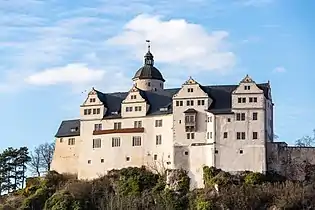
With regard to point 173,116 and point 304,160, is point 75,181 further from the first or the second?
point 304,160

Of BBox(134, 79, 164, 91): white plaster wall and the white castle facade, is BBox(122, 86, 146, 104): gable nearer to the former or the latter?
the white castle facade

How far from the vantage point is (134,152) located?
308 feet

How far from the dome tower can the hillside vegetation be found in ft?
39.8

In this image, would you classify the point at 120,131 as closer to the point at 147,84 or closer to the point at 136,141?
the point at 136,141

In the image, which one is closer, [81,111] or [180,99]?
[180,99]

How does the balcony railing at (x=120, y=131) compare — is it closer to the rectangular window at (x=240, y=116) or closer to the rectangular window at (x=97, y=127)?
the rectangular window at (x=97, y=127)

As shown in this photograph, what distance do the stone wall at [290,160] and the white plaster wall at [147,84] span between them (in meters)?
18.2

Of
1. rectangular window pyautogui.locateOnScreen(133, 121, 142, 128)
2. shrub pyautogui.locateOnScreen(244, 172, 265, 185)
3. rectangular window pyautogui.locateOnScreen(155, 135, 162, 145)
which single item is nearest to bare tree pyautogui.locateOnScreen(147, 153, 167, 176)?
rectangular window pyautogui.locateOnScreen(155, 135, 162, 145)

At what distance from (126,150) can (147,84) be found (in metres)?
10.4

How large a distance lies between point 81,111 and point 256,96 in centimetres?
2044

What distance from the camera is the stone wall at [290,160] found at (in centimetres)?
8819

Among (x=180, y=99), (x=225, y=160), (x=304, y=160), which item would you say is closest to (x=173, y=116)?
(x=180, y=99)

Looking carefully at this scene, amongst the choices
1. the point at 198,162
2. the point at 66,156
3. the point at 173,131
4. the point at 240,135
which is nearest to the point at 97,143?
the point at 66,156

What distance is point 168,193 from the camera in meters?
88.6
